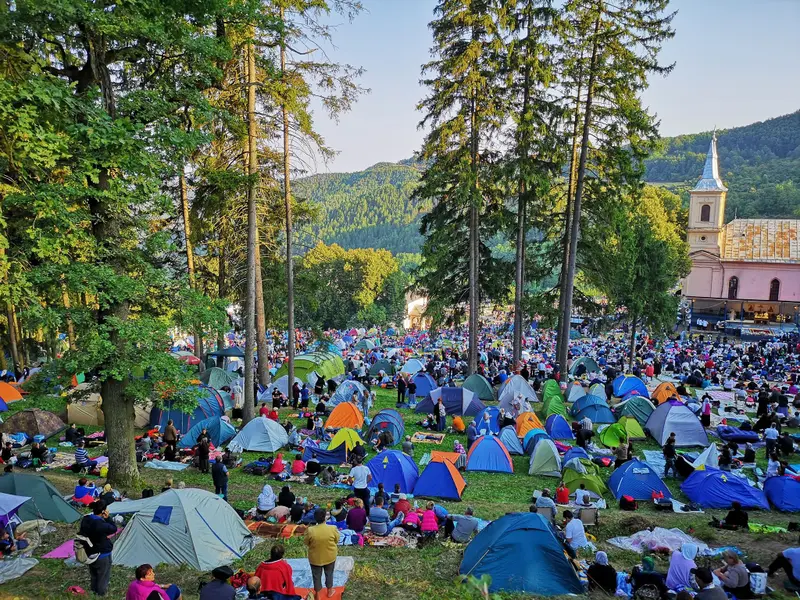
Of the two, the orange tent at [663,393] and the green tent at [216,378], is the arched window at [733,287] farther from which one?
the green tent at [216,378]

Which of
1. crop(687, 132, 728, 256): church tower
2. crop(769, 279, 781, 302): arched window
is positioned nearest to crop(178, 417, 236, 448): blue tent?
crop(687, 132, 728, 256): church tower

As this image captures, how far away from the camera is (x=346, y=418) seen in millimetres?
16266

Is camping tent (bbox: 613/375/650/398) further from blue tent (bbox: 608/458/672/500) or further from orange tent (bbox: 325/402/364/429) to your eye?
orange tent (bbox: 325/402/364/429)

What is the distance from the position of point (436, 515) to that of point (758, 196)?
96021 mm

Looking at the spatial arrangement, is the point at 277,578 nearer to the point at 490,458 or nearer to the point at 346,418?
the point at 490,458

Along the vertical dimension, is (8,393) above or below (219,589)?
below

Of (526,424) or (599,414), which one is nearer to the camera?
(526,424)

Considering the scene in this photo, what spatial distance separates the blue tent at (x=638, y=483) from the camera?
11523 mm

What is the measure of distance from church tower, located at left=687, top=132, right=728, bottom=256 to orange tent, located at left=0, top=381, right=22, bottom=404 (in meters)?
51.4

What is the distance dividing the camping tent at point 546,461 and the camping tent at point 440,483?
8.82 ft

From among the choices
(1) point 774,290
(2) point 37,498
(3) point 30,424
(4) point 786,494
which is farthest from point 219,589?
(1) point 774,290

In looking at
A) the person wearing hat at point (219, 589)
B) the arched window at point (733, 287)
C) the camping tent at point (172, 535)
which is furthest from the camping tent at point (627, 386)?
the arched window at point (733, 287)

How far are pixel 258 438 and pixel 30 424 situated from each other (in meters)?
6.06

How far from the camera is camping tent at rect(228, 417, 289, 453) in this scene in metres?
14.2
